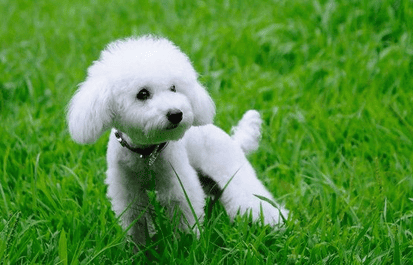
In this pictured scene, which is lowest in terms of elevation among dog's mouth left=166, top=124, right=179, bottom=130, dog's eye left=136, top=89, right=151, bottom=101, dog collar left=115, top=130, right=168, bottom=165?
dog collar left=115, top=130, right=168, bottom=165

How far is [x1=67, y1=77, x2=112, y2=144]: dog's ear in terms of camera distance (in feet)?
8.48

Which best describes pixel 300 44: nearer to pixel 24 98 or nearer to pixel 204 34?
pixel 204 34

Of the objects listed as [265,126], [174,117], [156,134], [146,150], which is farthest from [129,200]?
[265,126]

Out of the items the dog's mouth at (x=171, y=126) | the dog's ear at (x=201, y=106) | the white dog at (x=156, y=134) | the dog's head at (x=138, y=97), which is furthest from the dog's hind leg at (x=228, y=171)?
the dog's mouth at (x=171, y=126)

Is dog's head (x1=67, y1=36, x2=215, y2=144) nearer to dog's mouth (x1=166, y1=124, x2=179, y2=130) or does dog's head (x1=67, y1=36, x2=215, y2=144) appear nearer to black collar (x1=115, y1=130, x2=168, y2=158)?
dog's mouth (x1=166, y1=124, x2=179, y2=130)

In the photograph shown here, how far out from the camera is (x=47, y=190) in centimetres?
334

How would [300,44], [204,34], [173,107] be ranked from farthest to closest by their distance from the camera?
[204,34]
[300,44]
[173,107]

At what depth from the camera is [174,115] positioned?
249 centimetres

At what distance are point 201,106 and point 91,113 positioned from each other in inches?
18.4

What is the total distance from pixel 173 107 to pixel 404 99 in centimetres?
223

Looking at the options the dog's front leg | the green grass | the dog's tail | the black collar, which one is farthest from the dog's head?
the dog's tail

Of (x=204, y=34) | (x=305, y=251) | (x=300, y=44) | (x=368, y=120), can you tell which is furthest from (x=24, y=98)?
(x=305, y=251)

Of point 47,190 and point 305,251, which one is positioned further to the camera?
point 47,190

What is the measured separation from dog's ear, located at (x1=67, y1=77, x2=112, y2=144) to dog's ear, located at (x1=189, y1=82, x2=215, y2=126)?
0.36 metres
